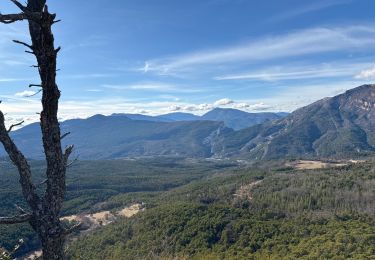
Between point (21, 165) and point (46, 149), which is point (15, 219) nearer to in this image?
point (21, 165)

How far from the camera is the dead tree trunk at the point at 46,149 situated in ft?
34.2

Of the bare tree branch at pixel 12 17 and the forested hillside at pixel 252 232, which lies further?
the forested hillside at pixel 252 232

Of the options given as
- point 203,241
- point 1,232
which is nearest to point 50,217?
point 203,241

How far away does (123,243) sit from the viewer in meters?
137

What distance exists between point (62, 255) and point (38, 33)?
20.6ft

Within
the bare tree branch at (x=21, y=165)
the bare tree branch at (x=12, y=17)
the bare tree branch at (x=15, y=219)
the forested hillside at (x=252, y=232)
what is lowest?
the forested hillside at (x=252, y=232)

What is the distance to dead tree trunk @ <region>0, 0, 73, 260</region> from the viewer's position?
1042cm

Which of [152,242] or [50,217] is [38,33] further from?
[152,242]

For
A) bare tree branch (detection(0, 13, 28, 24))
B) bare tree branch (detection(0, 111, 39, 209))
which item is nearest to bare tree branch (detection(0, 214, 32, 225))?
bare tree branch (detection(0, 111, 39, 209))

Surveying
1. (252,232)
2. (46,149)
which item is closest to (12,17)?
(46,149)

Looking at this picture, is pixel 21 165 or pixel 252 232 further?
pixel 252 232

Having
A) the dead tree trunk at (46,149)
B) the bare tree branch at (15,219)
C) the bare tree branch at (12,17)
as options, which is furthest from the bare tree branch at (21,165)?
the bare tree branch at (12,17)

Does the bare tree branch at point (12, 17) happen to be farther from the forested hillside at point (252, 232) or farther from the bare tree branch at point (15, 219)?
the forested hillside at point (252, 232)

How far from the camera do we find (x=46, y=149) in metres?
11.3
